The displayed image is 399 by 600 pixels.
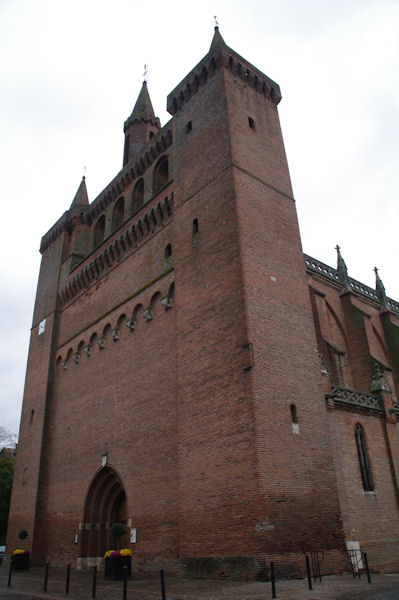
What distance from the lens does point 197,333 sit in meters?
17.2

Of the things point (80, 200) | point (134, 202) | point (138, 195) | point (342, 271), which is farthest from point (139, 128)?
point (342, 271)

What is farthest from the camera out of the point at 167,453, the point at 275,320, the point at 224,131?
the point at 224,131

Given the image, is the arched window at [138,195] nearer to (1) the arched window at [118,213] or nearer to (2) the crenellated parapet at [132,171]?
(2) the crenellated parapet at [132,171]

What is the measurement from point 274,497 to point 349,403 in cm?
578

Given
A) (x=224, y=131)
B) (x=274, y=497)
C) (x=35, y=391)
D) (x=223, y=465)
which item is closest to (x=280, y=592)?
(x=274, y=497)

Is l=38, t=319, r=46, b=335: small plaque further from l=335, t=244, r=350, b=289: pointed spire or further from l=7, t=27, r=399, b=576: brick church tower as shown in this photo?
l=335, t=244, r=350, b=289: pointed spire

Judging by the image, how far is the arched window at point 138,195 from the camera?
2627 centimetres

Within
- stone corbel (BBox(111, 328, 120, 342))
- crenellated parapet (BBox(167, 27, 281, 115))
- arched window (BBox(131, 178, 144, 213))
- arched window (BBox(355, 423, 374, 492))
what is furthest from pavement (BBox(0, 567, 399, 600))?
crenellated parapet (BBox(167, 27, 281, 115))

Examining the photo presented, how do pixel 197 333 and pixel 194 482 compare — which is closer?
pixel 194 482

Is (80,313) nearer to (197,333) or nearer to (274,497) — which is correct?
(197,333)

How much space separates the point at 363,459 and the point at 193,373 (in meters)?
6.99

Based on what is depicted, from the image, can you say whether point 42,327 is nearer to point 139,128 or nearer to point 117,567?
point 139,128

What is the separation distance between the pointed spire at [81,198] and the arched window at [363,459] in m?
21.8

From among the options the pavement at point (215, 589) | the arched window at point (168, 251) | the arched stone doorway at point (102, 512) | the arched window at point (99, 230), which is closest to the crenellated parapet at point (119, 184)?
the arched window at point (99, 230)
